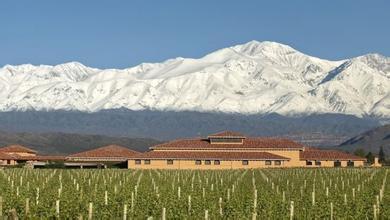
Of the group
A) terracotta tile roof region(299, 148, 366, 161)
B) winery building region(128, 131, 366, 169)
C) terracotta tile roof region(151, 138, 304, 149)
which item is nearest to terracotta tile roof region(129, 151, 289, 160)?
winery building region(128, 131, 366, 169)

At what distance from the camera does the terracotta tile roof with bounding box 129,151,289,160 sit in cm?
10862

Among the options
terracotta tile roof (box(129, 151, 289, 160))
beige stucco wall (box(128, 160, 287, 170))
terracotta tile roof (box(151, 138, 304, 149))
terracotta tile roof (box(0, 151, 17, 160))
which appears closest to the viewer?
beige stucco wall (box(128, 160, 287, 170))

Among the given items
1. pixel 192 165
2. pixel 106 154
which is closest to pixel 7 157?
pixel 106 154

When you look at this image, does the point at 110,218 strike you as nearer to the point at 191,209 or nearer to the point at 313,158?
the point at 191,209

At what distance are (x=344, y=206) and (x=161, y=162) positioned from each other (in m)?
74.0

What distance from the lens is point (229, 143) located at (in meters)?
118

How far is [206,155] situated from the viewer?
362ft

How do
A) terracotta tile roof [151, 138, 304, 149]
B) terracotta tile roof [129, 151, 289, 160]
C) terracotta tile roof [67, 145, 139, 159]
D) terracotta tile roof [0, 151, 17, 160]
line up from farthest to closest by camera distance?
terracotta tile roof [67, 145, 139, 159] → terracotta tile roof [0, 151, 17, 160] → terracotta tile roof [151, 138, 304, 149] → terracotta tile roof [129, 151, 289, 160]

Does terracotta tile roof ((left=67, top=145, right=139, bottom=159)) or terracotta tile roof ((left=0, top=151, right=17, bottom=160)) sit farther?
terracotta tile roof ((left=67, top=145, right=139, bottom=159))

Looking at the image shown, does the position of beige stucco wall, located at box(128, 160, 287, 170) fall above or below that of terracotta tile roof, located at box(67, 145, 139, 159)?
below

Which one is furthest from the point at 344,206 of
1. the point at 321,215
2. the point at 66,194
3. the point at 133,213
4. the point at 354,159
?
the point at 354,159

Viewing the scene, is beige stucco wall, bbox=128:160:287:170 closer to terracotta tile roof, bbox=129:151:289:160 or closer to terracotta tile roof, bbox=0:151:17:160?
terracotta tile roof, bbox=129:151:289:160

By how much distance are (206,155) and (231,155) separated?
3.59m

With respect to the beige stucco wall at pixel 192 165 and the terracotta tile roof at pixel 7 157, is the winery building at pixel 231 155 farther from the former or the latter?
the terracotta tile roof at pixel 7 157
